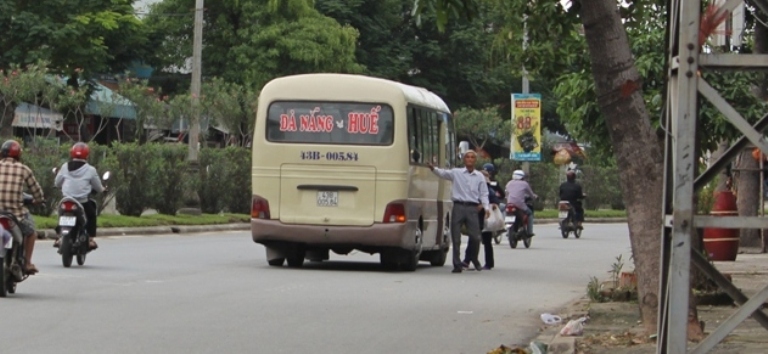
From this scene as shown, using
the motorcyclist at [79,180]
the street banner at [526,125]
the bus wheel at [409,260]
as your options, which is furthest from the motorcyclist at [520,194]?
the street banner at [526,125]

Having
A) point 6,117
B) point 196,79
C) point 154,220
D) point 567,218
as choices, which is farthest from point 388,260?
point 6,117

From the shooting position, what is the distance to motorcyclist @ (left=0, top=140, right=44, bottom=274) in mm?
14316

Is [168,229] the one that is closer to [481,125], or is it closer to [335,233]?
[335,233]

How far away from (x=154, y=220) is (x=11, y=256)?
18.2 metres

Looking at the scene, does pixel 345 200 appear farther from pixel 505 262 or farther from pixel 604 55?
pixel 604 55

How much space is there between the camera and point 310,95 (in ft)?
68.0

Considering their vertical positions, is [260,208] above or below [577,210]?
above

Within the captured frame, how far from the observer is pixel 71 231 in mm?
18828

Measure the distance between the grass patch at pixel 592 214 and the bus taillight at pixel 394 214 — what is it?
30890 mm

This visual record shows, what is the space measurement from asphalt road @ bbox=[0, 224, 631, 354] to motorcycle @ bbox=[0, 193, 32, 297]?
0.70ft

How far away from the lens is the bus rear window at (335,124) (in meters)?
20.6

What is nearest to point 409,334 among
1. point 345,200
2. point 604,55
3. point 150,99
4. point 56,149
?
point 604,55

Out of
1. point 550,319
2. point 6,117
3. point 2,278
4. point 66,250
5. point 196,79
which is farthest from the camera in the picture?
point 6,117

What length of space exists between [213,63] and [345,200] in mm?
36204
